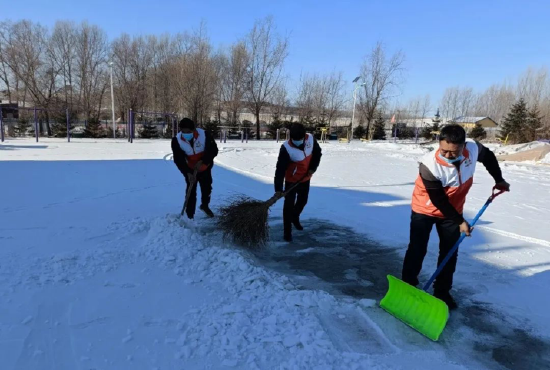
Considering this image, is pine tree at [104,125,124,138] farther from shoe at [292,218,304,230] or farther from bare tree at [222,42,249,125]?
shoe at [292,218,304,230]

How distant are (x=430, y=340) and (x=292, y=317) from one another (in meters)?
1.03

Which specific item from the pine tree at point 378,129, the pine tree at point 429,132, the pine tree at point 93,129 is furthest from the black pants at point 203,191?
the pine tree at point 429,132

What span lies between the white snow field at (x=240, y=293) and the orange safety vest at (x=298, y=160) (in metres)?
0.84

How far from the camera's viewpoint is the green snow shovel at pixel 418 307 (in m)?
2.64

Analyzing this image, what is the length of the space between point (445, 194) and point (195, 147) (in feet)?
11.2

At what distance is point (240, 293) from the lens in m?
3.07

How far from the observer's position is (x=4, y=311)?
2.66m

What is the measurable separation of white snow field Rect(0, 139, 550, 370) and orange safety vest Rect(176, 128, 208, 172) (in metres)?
0.89

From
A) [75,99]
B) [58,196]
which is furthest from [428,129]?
[58,196]

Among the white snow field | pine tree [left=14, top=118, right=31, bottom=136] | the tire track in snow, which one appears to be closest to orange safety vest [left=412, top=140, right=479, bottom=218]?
the white snow field

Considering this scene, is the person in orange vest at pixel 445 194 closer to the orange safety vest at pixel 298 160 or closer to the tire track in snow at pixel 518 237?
the orange safety vest at pixel 298 160

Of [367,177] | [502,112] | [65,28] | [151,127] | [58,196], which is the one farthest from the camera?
[502,112]

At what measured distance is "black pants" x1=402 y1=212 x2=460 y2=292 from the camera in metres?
3.06

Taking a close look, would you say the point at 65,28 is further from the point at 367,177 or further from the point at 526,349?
the point at 526,349
